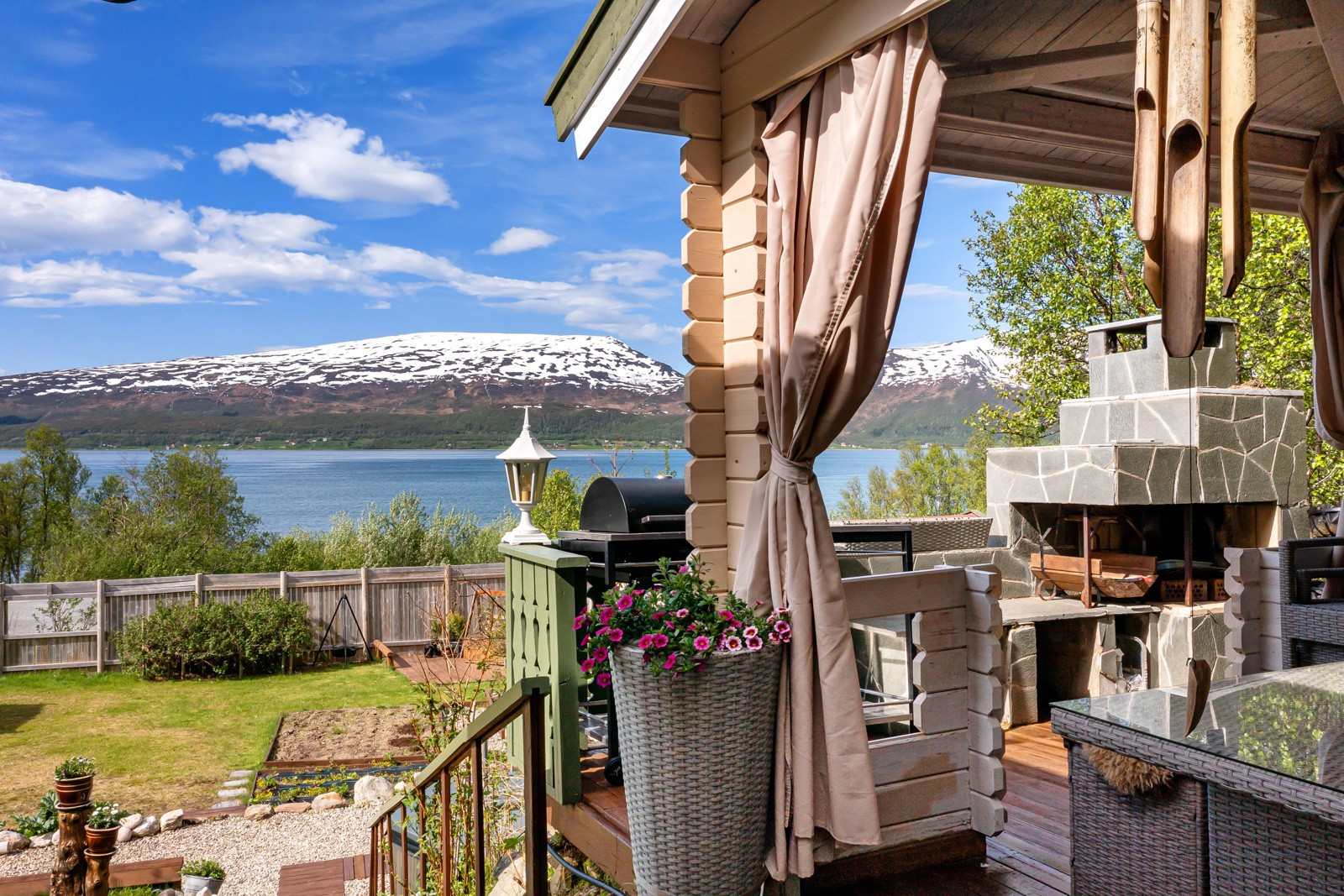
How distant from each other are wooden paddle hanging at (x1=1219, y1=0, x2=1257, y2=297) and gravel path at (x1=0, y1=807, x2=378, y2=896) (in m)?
7.90

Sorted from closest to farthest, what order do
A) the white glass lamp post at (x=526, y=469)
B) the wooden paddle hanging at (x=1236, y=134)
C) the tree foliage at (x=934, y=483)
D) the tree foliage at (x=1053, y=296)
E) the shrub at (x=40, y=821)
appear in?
the wooden paddle hanging at (x=1236, y=134)
the white glass lamp post at (x=526, y=469)
the shrub at (x=40, y=821)
the tree foliage at (x=1053, y=296)
the tree foliage at (x=934, y=483)

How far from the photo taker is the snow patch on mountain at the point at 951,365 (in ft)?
42.1

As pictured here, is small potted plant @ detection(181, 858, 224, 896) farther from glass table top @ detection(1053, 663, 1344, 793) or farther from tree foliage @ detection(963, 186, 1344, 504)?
tree foliage @ detection(963, 186, 1344, 504)

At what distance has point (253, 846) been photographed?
25.6 feet

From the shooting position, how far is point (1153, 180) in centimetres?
96

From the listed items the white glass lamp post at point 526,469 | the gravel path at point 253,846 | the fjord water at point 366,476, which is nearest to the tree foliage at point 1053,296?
the white glass lamp post at point 526,469

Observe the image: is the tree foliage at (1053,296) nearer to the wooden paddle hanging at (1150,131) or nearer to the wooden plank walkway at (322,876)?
the wooden plank walkway at (322,876)

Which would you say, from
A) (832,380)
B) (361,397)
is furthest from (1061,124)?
(361,397)

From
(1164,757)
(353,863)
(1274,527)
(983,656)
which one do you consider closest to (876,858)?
(983,656)

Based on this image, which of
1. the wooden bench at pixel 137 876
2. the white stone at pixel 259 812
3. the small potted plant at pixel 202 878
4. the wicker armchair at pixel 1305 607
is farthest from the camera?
the white stone at pixel 259 812

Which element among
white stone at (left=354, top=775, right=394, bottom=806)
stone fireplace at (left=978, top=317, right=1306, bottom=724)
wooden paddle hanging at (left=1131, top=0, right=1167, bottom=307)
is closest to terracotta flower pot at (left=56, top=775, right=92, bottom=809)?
wooden paddle hanging at (left=1131, top=0, right=1167, bottom=307)

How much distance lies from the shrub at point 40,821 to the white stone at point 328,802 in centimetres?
233

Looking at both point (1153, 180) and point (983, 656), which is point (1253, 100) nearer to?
point (1153, 180)

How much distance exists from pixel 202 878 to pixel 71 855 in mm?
3998
